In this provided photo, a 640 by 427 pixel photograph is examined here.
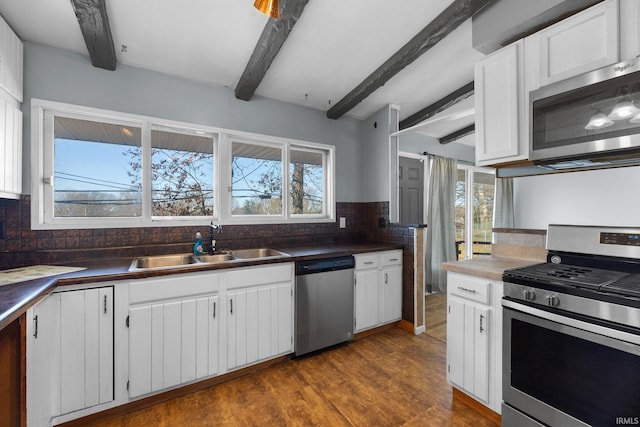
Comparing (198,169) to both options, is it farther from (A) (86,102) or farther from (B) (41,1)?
(B) (41,1)

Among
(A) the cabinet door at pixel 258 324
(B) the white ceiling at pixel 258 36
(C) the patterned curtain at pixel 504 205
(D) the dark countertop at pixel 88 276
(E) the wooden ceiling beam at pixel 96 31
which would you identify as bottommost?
(A) the cabinet door at pixel 258 324

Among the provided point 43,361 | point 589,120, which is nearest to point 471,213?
point 589,120

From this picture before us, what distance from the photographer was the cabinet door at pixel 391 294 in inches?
114

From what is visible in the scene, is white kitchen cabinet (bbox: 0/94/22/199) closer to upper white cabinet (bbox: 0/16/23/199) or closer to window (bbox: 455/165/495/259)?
upper white cabinet (bbox: 0/16/23/199)

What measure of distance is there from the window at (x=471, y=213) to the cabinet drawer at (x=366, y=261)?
2.33 metres

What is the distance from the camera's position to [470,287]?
173 cm

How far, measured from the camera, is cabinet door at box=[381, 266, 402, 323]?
9.50 ft

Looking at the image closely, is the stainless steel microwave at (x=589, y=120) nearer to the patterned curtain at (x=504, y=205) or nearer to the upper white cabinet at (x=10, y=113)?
the patterned curtain at (x=504, y=205)

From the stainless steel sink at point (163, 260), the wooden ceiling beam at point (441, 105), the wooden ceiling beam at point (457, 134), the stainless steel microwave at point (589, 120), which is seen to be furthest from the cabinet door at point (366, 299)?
the wooden ceiling beam at point (457, 134)

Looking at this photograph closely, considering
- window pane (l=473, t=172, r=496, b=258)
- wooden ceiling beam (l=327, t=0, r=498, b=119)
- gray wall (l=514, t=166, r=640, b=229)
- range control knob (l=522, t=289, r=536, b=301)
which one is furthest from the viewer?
Result: window pane (l=473, t=172, r=496, b=258)

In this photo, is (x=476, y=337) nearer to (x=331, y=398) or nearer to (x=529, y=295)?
(x=529, y=295)

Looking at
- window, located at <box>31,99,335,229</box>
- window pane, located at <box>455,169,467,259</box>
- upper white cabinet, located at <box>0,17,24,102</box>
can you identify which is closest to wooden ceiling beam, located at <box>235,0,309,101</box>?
window, located at <box>31,99,335,229</box>

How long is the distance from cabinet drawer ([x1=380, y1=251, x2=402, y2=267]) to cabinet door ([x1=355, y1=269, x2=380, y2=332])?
0.46ft

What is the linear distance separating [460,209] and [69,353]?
16.1ft
